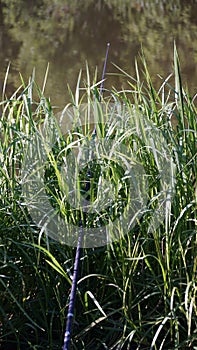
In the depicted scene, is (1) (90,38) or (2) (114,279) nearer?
(2) (114,279)

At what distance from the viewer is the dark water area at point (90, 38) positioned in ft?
17.5

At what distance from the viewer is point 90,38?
6.41 meters

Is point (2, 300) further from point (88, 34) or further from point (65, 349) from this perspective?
point (88, 34)

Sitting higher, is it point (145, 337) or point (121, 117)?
point (121, 117)

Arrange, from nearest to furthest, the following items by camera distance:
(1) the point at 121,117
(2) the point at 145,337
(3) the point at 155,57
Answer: (2) the point at 145,337 < (1) the point at 121,117 < (3) the point at 155,57

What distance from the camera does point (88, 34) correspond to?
6.55 metres

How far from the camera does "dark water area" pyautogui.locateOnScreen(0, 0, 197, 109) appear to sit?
210 inches

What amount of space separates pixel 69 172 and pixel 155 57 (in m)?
4.52

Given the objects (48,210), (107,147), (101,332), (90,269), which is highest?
(107,147)

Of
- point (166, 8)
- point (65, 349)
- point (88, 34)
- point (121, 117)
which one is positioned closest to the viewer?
point (65, 349)

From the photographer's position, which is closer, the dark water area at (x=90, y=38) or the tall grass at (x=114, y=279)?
the tall grass at (x=114, y=279)

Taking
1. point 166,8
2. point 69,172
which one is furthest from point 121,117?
point 166,8

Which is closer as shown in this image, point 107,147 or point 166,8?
point 107,147

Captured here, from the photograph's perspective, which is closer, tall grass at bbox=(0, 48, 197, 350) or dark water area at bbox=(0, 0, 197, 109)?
tall grass at bbox=(0, 48, 197, 350)
